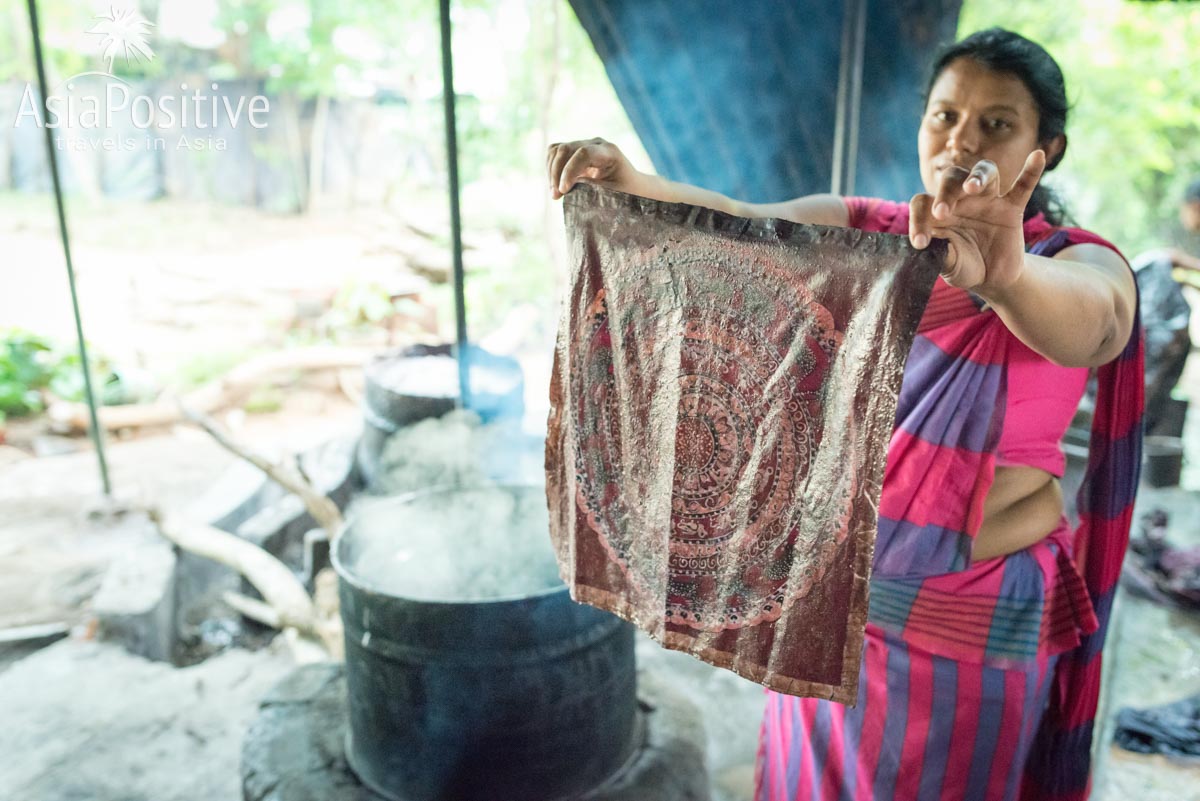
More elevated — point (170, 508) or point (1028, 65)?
point (1028, 65)

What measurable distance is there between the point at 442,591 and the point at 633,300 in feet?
5.29

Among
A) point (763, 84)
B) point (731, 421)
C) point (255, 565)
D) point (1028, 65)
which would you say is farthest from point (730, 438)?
point (255, 565)

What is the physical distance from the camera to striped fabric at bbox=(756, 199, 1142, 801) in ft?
5.32

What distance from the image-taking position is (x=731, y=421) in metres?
1.57

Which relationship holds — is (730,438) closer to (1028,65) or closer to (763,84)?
(1028,65)

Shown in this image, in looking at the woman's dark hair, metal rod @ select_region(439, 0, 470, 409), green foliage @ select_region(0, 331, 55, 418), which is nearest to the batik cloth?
the woman's dark hair

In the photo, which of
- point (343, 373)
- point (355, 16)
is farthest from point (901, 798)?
point (355, 16)

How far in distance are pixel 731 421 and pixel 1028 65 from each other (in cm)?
93

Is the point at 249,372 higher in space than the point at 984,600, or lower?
lower

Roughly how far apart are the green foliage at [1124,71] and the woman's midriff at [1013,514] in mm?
9720

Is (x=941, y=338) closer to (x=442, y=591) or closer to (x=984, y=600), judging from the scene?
(x=984, y=600)

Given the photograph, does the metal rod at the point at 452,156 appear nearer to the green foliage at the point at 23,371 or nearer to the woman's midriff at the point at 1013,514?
the woman's midriff at the point at 1013,514

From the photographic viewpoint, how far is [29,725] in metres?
3.26

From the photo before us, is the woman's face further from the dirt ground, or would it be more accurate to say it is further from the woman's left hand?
the dirt ground
